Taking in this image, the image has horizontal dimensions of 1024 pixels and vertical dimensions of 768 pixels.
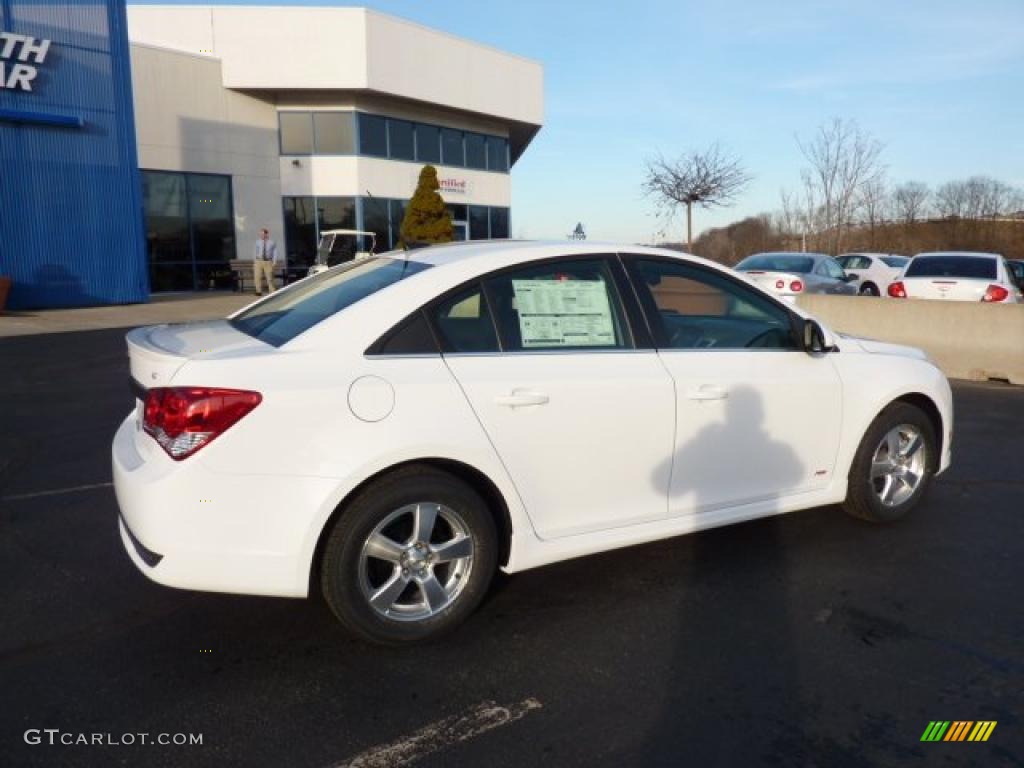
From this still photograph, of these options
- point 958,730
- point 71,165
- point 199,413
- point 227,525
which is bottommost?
point 958,730

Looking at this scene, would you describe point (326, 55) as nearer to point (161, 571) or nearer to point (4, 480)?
point (4, 480)

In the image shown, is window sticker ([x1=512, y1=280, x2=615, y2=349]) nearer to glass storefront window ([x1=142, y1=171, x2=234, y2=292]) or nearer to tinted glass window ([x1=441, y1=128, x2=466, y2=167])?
glass storefront window ([x1=142, y1=171, x2=234, y2=292])

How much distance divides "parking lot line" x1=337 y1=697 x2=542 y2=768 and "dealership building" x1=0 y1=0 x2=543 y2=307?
747 inches

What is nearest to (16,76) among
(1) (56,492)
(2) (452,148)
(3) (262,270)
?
(3) (262,270)

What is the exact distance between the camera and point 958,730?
274 cm

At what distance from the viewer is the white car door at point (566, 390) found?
3.36 m

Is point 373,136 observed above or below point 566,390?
above

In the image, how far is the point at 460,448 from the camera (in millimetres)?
3201

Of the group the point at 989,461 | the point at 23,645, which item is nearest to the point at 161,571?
the point at 23,645

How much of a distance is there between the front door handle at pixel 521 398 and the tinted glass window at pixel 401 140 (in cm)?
2737

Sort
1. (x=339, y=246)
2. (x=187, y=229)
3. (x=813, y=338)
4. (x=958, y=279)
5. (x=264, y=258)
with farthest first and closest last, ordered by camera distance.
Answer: (x=339, y=246), (x=187, y=229), (x=264, y=258), (x=958, y=279), (x=813, y=338)

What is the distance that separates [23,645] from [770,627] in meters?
3.04

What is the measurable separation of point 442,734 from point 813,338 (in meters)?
2.67

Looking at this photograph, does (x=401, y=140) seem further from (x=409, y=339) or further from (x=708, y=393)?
(x=409, y=339)
